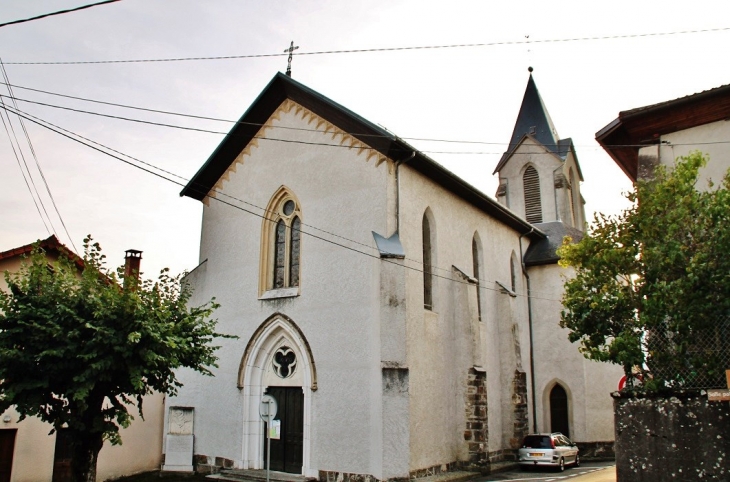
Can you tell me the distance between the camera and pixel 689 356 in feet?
32.0

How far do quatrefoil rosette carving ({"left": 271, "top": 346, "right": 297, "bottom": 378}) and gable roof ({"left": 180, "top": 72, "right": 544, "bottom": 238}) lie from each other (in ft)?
20.2

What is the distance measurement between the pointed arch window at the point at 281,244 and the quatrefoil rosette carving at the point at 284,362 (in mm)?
1688

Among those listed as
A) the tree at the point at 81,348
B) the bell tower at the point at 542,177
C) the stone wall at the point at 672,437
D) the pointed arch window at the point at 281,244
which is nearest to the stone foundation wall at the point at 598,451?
the bell tower at the point at 542,177

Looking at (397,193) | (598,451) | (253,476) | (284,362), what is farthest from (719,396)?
(598,451)

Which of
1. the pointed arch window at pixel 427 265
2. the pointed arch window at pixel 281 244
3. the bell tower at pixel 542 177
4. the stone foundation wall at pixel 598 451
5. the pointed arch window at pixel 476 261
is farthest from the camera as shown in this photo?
the bell tower at pixel 542 177

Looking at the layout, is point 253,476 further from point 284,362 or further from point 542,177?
point 542,177

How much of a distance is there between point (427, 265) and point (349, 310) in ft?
10.6

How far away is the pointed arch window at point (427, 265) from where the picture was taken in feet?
57.1

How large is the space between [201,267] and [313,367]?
5.88m

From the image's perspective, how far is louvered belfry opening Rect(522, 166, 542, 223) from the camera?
103ft

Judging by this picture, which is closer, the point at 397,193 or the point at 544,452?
the point at 397,193

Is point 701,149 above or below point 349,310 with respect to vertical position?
above

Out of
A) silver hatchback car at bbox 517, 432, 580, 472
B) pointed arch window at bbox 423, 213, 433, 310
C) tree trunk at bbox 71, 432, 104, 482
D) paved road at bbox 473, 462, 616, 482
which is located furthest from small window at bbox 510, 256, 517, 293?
tree trunk at bbox 71, 432, 104, 482

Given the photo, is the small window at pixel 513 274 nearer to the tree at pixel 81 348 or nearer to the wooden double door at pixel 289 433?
the wooden double door at pixel 289 433
